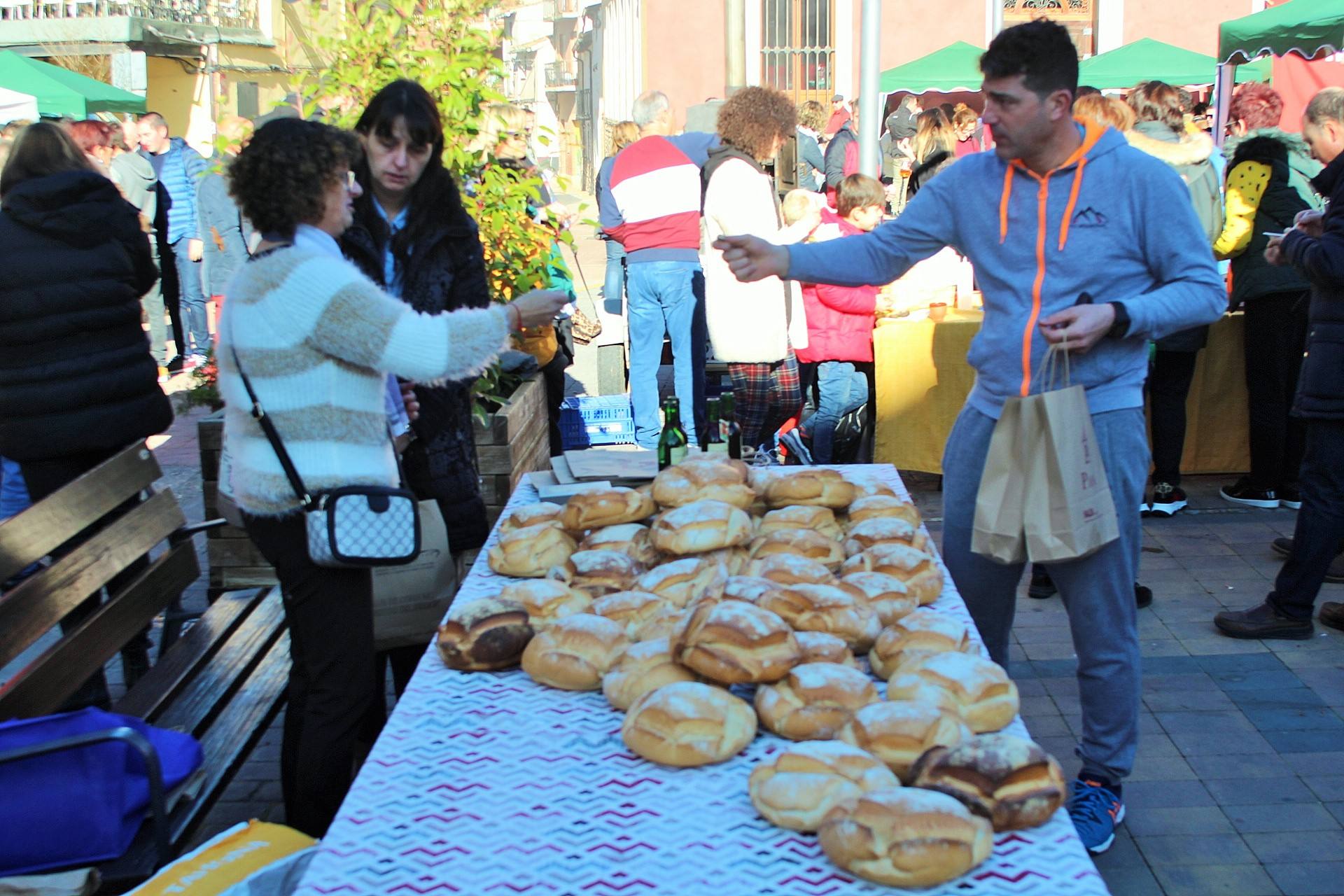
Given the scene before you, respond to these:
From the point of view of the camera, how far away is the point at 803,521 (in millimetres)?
2715

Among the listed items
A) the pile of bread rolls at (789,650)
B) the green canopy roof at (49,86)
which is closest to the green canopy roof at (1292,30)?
the pile of bread rolls at (789,650)

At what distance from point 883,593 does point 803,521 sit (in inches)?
17.8

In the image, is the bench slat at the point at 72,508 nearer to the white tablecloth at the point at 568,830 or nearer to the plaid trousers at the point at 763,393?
the white tablecloth at the point at 568,830

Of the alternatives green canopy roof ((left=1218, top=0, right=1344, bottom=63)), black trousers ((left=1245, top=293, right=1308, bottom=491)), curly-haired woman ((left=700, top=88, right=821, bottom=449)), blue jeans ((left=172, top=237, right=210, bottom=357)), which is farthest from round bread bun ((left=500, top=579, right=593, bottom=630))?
green canopy roof ((left=1218, top=0, right=1344, bottom=63))

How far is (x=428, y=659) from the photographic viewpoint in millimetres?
2232

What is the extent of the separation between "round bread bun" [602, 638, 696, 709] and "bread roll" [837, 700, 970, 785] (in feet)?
0.98

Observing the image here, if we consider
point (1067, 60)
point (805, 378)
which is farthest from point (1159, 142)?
point (1067, 60)

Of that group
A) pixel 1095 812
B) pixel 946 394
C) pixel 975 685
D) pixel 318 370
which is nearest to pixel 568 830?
pixel 975 685

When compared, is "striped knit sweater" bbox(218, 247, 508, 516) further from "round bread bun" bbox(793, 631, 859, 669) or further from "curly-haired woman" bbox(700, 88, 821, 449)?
"curly-haired woman" bbox(700, 88, 821, 449)

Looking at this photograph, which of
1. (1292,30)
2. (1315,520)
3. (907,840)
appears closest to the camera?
(907,840)

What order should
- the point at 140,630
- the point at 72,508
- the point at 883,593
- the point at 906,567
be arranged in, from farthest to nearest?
the point at 140,630
the point at 72,508
the point at 906,567
the point at 883,593

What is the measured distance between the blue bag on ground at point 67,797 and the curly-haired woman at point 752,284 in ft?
13.9

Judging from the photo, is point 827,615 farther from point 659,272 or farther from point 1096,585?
point 659,272

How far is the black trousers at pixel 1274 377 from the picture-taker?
6.01 m
